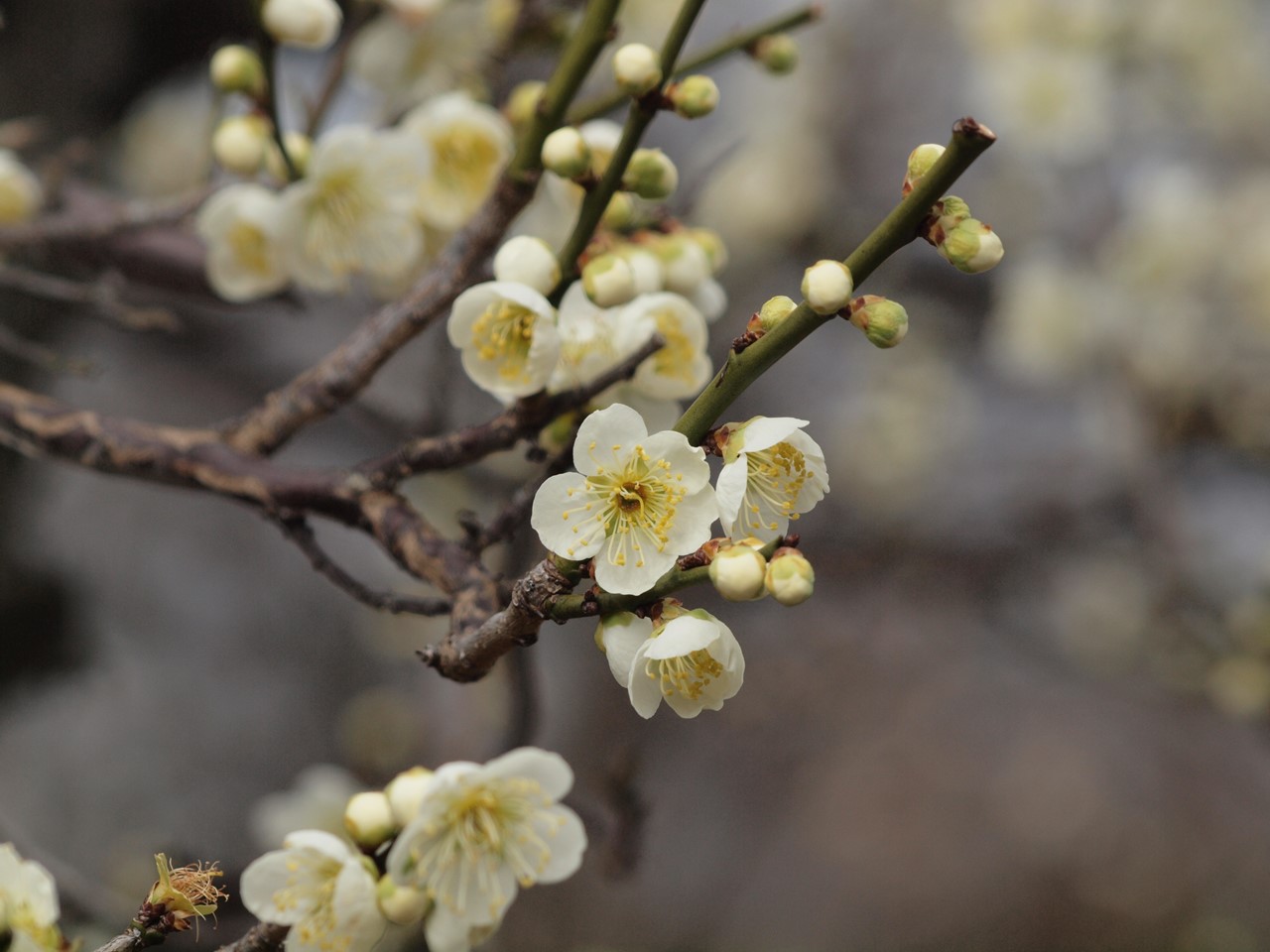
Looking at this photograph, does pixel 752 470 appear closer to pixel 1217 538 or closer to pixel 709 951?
pixel 1217 538

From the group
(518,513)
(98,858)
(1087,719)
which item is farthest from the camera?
(1087,719)

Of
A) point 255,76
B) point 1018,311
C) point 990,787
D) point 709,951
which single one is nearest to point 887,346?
point 255,76

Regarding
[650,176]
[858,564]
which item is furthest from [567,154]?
[858,564]

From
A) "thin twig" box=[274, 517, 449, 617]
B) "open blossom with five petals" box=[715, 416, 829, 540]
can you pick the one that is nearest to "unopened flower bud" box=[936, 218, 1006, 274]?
"open blossom with five petals" box=[715, 416, 829, 540]

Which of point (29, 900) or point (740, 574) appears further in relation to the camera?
point (29, 900)

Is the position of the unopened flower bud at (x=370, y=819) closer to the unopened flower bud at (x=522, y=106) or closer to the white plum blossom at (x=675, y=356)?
the white plum blossom at (x=675, y=356)

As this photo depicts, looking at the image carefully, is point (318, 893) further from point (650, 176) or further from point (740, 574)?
point (650, 176)

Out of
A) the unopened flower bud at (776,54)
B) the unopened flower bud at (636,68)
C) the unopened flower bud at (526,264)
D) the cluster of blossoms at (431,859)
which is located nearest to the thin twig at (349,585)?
the cluster of blossoms at (431,859)

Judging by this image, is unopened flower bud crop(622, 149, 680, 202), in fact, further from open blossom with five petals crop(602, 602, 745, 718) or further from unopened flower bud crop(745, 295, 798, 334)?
open blossom with five petals crop(602, 602, 745, 718)
